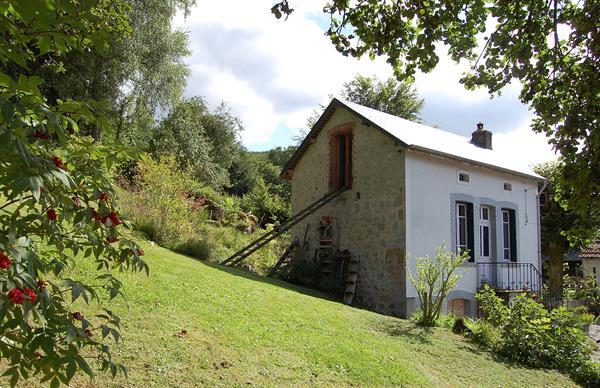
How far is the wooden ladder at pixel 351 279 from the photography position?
1307 cm

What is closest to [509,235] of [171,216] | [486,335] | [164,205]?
[486,335]

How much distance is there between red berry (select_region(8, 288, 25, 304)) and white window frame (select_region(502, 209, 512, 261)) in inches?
648

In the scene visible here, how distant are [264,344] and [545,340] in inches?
236

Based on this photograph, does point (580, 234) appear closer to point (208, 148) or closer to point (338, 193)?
point (338, 193)

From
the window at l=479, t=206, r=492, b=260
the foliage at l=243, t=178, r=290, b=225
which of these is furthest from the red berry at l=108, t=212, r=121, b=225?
the foliage at l=243, t=178, r=290, b=225

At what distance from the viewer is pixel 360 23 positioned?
5.47m

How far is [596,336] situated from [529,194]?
225 inches

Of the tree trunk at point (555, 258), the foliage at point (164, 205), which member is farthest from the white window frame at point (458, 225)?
the tree trunk at point (555, 258)

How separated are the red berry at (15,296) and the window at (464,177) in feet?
46.8

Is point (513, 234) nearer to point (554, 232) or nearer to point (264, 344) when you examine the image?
point (554, 232)

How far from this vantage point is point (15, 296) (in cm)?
169

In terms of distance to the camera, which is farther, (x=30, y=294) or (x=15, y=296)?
(x=30, y=294)

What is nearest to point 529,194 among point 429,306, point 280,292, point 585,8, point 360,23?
point 429,306

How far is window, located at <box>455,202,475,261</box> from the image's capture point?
48.4 feet
